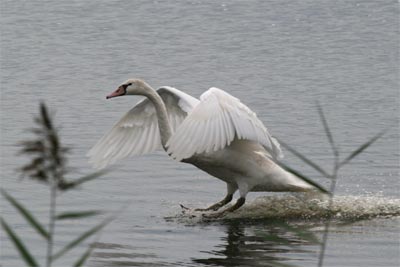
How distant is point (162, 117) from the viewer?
8781mm

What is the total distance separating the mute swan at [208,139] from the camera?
8.16 m

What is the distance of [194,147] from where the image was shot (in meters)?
8.07

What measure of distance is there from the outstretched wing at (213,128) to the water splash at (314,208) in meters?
1.09

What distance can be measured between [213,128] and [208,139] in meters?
0.09

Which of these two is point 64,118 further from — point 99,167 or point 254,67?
point 254,67

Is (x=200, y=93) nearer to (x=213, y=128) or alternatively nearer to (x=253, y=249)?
(x=213, y=128)

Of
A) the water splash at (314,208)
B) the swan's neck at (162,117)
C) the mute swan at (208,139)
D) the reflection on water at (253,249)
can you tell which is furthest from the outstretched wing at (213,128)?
the water splash at (314,208)

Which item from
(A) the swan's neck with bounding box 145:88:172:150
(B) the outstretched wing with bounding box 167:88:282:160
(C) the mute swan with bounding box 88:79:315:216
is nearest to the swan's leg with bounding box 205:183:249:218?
(C) the mute swan with bounding box 88:79:315:216

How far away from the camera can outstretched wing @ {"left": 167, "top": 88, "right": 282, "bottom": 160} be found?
809 cm

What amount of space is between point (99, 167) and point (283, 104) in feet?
16.4

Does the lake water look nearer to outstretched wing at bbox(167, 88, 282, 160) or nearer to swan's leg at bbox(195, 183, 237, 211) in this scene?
swan's leg at bbox(195, 183, 237, 211)

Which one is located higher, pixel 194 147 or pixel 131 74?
pixel 194 147

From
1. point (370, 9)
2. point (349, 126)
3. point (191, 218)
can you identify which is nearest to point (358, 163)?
point (349, 126)

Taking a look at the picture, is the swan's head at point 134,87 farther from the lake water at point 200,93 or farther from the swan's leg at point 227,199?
the swan's leg at point 227,199
